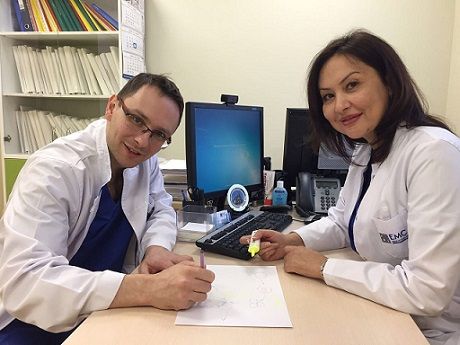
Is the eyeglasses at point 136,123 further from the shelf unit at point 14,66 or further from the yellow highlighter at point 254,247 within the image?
the shelf unit at point 14,66

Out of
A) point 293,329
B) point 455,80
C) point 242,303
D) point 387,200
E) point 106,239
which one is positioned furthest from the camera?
point 455,80

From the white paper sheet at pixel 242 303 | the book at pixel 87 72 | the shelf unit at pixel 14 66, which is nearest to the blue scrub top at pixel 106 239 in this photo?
the white paper sheet at pixel 242 303

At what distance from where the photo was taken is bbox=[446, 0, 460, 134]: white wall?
2314 millimetres

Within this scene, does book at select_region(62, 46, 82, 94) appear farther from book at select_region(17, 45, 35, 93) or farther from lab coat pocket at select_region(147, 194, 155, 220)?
lab coat pocket at select_region(147, 194, 155, 220)

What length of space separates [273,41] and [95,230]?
72.3 inches

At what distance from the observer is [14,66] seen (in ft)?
8.20

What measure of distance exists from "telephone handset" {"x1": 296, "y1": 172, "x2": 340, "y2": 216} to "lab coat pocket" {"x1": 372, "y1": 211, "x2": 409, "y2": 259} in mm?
664

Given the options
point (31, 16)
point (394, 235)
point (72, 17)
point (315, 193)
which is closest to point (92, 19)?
point (72, 17)

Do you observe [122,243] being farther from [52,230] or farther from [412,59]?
[412,59]

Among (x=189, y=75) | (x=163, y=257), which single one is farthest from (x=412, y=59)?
(x=163, y=257)

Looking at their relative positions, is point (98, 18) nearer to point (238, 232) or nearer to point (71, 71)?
point (71, 71)

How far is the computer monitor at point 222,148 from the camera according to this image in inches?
58.6

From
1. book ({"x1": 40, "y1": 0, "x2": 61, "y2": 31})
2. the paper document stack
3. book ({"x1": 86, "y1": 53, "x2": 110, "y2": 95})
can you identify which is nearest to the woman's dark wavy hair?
the paper document stack

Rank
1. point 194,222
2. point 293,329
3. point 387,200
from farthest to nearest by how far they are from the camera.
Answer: point 194,222 → point 387,200 → point 293,329
